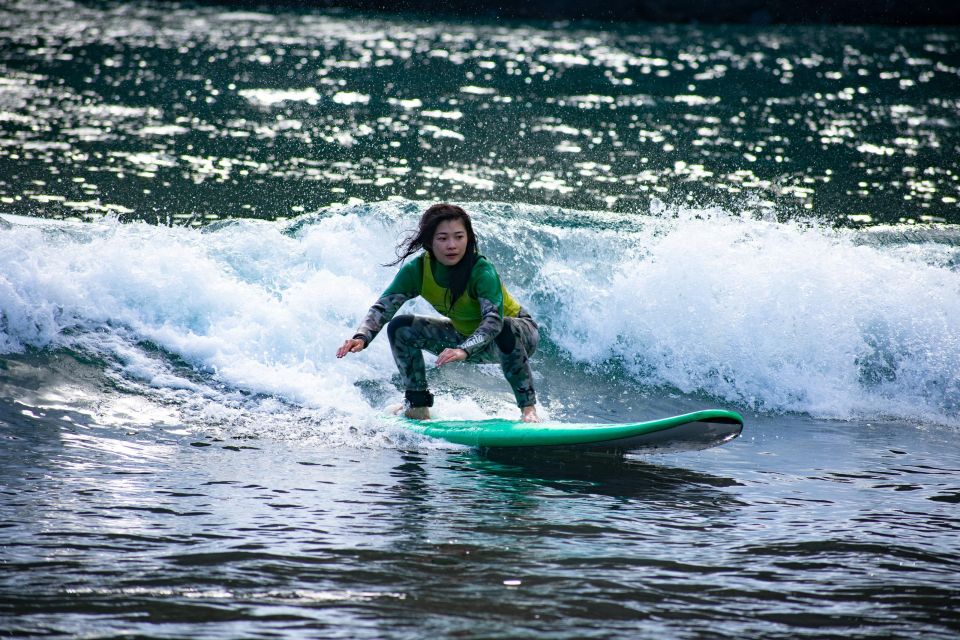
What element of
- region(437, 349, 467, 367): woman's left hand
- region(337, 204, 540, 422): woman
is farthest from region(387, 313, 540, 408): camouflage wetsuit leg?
region(437, 349, 467, 367): woman's left hand

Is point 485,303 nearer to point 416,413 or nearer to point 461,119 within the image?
point 416,413

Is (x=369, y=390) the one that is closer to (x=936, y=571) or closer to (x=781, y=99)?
(x=936, y=571)

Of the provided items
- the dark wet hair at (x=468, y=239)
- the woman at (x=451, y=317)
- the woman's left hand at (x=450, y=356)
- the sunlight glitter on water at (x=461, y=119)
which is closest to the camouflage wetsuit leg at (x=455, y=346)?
the woman at (x=451, y=317)

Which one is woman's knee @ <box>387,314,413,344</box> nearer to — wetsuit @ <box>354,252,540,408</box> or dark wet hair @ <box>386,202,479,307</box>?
wetsuit @ <box>354,252,540,408</box>

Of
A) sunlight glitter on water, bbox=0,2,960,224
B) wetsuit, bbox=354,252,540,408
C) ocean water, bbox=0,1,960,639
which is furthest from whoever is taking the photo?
sunlight glitter on water, bbox=0,2,960,224

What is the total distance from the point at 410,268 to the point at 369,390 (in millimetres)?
1583

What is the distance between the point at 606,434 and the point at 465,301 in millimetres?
1342

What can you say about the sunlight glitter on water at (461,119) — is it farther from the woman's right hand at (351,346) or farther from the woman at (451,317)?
the woman's right hand at (351,346)

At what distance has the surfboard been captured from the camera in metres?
5.83

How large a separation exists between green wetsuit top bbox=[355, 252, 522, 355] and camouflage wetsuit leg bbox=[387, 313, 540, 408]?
0.28ft

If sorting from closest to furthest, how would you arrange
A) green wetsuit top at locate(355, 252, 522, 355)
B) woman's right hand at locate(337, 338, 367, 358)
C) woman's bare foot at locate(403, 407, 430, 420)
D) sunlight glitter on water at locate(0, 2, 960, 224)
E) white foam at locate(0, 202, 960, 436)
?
1. woman's right hand at locate(337, 338, 367, 358)
2. green wetsuit top at locate(355, 252, 522, 355)
3. woman's bare foot at locate(403, 407, 430, 420)
4. white foam at locate(0, 202, 960, 436)
5. sunlight glitter on water at locate(0, 2, 960, 224)

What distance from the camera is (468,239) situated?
6570 millimetres

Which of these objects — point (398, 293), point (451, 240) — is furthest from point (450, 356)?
point (398, 293)

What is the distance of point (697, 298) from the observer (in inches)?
376
